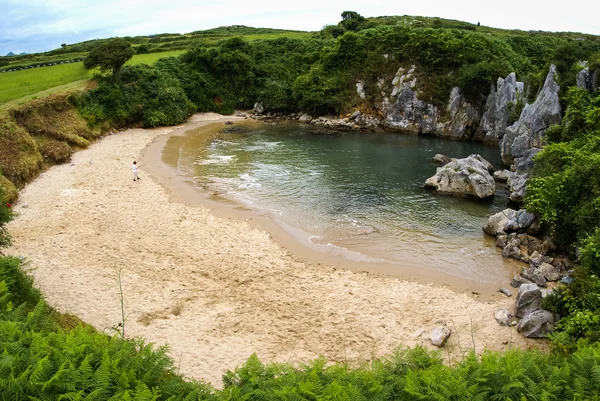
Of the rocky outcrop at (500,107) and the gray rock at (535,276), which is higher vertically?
the rocky outcrop at (500,107)

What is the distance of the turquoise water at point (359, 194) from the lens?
2294 centimetres

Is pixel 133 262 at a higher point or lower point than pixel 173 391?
lower

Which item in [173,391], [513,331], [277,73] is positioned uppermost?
[277,73]

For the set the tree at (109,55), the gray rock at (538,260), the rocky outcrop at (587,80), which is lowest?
the gray rock at (538,260)

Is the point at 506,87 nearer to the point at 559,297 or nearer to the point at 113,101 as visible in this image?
the point at 559,297

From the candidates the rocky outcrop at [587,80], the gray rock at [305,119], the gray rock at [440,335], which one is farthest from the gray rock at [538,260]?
the gray rock at [305,119]

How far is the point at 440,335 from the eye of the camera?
15.4m

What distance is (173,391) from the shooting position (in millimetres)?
9000

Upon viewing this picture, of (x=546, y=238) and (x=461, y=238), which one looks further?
(x=461, y=238)

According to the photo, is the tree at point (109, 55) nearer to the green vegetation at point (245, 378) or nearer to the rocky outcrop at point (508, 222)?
the rocky outcrop at point (508, 222)

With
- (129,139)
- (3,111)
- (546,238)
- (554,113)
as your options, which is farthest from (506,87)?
(3,111)

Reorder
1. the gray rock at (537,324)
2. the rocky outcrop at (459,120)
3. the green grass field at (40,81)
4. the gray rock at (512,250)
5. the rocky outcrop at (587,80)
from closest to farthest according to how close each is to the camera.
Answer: the gray rock at (537,324) < the gray rock at (512,250) < the rocky outcrop at (587,80) < the green grass field at (40,81) < the rocky outcrop at (459,120)

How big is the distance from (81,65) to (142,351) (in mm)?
58153

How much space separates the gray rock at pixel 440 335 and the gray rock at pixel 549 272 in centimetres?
760
